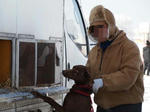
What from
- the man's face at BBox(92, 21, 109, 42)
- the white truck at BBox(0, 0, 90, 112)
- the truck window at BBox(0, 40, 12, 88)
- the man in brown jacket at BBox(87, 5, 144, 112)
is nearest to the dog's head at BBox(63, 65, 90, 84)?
the man in brown jacket at BBox(87, 5, 144, 112)

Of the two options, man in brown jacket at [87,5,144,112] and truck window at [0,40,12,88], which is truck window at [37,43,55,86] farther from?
man in brown jacket at [87,5,144,112]

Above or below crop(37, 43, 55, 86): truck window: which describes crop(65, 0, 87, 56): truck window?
→ above

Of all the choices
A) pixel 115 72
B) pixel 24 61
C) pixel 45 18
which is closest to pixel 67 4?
pixel 45 18

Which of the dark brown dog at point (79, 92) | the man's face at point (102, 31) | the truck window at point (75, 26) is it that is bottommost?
the dark brown dog at point (79, 92)

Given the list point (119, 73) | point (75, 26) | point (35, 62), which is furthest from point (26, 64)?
point (75, 26)

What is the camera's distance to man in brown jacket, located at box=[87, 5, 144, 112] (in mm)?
2389

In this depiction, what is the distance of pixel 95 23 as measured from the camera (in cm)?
258

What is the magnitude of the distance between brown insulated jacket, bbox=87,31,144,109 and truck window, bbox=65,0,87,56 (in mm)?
1909

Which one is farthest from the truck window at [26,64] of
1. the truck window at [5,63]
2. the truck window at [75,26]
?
the truck window at [75,26]

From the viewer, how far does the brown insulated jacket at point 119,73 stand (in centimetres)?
238

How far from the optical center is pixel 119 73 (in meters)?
2.39

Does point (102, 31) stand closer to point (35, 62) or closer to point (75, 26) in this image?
point (35, 62)

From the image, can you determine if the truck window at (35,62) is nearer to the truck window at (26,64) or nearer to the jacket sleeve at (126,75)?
the truck window at (26,64)

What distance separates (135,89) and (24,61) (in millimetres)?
1106
